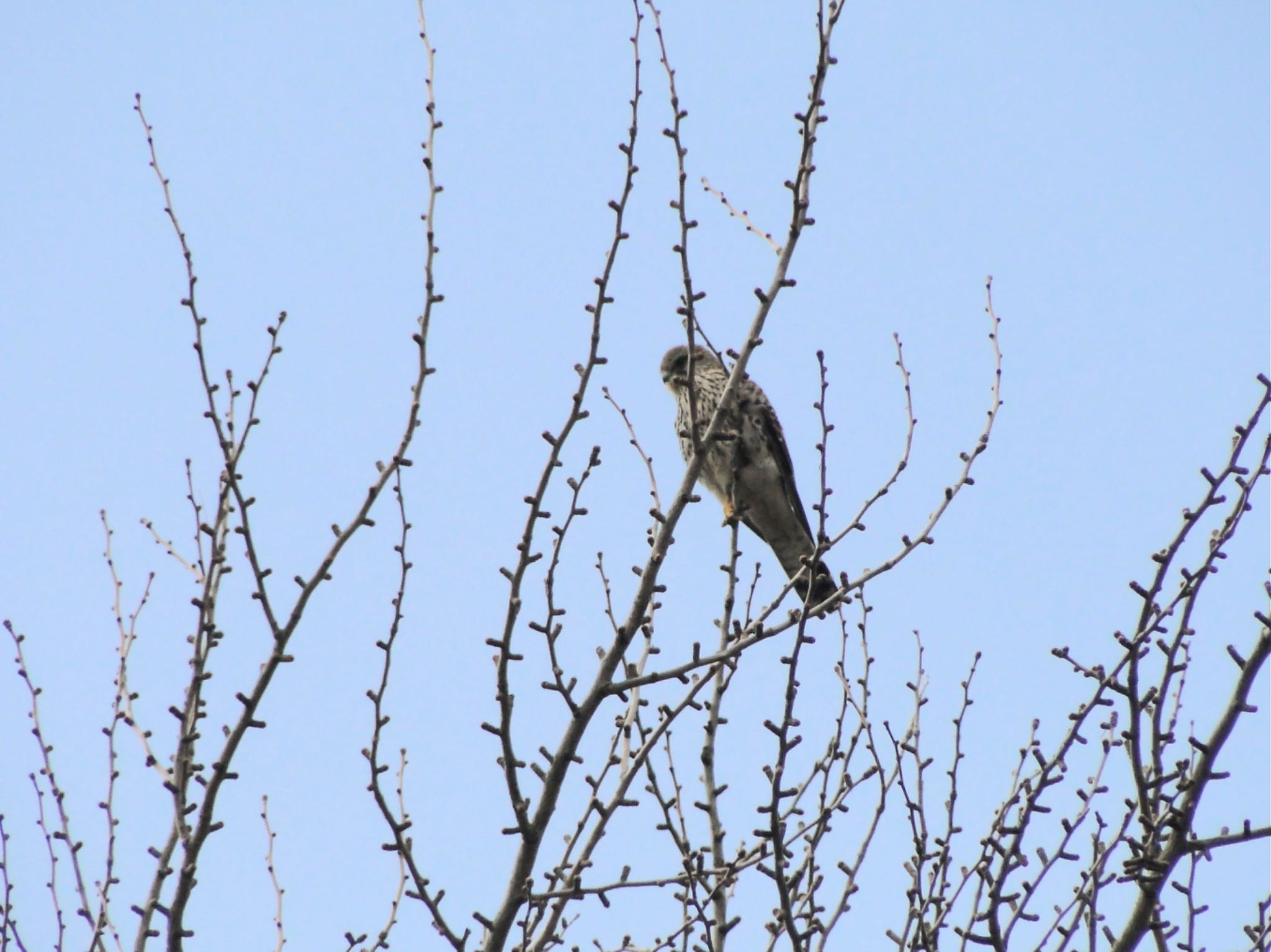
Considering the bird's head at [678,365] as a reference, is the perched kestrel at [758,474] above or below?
below

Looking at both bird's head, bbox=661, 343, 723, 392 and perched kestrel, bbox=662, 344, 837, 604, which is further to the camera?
bird's head, bbox=661, 343, 723, 392

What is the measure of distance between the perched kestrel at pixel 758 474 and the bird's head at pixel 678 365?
16.4 inches

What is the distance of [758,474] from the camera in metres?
6.84

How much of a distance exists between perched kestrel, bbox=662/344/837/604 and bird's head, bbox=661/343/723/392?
42 centimetres

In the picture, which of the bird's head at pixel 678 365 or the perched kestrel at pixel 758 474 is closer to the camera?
the perched kestrel at pixel 758 474

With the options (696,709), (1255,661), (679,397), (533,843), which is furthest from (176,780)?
(679,397)

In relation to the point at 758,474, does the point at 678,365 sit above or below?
above

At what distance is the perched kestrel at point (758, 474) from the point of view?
678 cm

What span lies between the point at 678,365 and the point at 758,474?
1343 mm

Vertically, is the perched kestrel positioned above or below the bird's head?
below

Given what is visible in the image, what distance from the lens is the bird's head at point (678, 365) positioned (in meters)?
7.76

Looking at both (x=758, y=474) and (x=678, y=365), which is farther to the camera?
(x=678, y=365)

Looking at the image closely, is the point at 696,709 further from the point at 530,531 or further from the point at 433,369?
the point at 433,369

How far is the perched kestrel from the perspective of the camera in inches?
267
